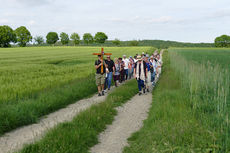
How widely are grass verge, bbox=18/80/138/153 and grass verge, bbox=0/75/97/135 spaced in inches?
79.1

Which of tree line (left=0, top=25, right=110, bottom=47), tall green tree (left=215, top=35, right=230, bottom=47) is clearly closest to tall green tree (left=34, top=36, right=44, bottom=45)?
tree line (left=0, top=25, right=110, bottom=47)

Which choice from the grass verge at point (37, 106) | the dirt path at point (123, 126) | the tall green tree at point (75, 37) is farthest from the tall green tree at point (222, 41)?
the dirt path at point (123, 126)

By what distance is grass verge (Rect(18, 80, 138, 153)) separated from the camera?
4.93 metres

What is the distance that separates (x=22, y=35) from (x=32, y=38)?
6.02m

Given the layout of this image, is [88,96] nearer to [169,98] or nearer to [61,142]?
[169,98]

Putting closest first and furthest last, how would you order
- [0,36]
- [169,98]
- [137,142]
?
[137,142], [169,98], [0,36]

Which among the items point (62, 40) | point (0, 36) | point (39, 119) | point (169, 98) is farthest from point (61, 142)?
point (62, 40)

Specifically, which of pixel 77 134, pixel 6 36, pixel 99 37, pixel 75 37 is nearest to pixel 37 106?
pixel 77 134

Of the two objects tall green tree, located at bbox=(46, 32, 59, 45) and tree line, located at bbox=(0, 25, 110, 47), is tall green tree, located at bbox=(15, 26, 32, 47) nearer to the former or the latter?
tree line, located at bbox=(0, 25, 110, 47)

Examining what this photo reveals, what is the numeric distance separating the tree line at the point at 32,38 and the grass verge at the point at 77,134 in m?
96.7

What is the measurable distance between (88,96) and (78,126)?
559cm

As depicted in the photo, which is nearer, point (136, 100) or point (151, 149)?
point (151, 149)

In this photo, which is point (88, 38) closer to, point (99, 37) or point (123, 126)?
point (99, 37)

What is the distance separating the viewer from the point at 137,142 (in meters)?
5.57
